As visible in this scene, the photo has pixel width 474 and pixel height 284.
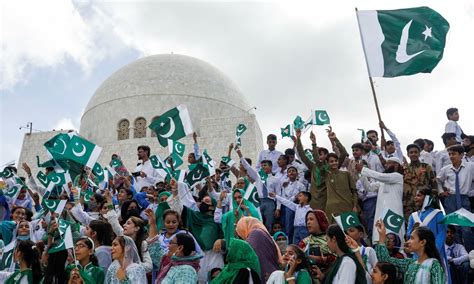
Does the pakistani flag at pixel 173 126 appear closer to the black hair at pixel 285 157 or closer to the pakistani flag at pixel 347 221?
the black hair at pixel 285 157

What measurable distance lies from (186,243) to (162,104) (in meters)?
16.2

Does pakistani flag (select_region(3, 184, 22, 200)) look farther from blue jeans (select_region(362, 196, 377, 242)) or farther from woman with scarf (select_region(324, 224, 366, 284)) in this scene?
woman with scarf (select_region(324, 224, 366, 284))

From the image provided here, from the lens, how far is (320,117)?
917 cm

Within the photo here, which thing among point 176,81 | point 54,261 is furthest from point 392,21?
point 176,81

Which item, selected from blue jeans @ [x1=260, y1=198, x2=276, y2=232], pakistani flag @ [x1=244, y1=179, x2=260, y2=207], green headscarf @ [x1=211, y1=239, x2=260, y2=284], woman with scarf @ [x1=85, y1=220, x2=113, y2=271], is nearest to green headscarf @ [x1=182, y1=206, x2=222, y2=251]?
pakistani flag @ [x1=244, y1=179, x2=260, y2=207]

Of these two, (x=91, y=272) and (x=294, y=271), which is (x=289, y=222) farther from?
(x=91, y=272)

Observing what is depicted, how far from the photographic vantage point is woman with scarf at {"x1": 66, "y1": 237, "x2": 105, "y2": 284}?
15.8 feet

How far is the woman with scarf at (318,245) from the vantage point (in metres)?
5.02

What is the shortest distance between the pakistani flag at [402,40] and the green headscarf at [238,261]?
4.25 metres

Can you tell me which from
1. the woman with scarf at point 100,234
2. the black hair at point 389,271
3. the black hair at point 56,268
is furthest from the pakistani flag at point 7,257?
the black hair at point 389,271

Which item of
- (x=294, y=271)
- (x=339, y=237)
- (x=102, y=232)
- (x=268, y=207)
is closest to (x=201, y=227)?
(x=102, y=232)

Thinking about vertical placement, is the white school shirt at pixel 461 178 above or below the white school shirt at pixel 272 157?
below

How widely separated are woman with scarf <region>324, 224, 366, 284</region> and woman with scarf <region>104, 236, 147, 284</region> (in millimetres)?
1635

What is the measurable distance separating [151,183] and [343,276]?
579 centimetres
